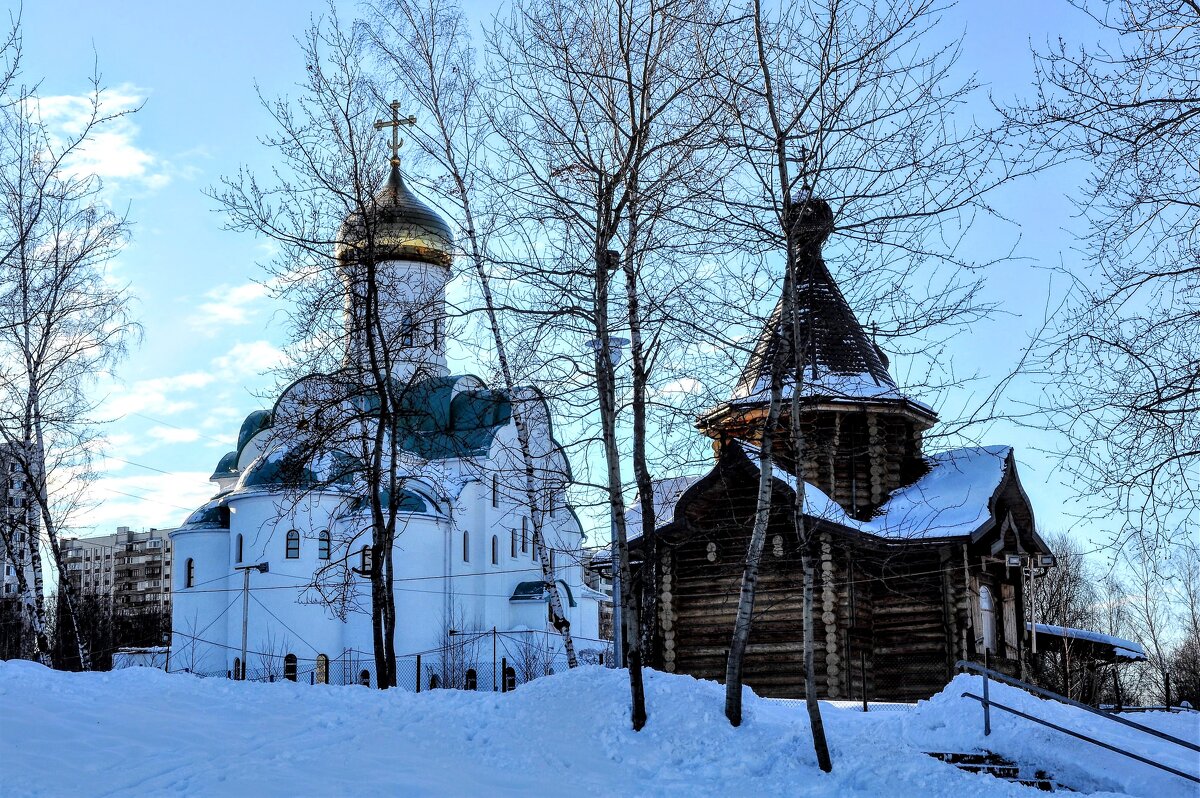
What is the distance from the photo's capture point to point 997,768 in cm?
1070

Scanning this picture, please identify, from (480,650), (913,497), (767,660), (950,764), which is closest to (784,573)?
(767,660)

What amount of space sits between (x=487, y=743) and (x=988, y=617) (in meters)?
12.9

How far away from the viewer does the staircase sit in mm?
10602

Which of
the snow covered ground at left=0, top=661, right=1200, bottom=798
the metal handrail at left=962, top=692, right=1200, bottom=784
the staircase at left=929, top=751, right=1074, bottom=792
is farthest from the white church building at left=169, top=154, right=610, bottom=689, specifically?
the staircase at left=929, top=751, right=1074, bottom=792

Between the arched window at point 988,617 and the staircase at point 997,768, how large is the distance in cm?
905

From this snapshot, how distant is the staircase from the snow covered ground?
0.12m

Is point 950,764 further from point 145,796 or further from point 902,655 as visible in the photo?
point 902,655

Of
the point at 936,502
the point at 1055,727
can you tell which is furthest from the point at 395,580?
the point at 1055,727

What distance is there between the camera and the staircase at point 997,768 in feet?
34.8

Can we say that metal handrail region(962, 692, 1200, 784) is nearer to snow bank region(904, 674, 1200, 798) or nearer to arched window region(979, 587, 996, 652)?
snow bank region(904, 674, 1200, 798)

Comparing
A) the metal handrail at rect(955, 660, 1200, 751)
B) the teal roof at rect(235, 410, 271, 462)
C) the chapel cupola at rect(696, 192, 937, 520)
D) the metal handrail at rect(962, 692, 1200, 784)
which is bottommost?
the metal handrail at rect(962, 692, 1200, 784)

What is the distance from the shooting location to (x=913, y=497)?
2016 centimetres

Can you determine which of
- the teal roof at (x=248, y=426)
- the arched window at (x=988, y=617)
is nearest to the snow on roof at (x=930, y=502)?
the arched window at (x=988, y=617)

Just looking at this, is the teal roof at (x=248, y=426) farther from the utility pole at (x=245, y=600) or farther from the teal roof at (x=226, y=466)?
the utility pole at (x=245, y=600)
